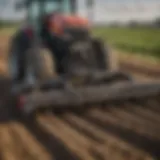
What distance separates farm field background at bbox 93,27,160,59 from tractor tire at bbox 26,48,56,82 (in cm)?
27

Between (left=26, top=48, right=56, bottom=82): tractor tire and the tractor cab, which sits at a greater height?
the tractor cab

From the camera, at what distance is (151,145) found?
3.94 ft

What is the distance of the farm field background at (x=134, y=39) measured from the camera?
2137mm

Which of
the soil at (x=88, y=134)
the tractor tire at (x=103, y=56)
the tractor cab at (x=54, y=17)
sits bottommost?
the soil at (x=88, y=134)

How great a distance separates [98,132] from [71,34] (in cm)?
67

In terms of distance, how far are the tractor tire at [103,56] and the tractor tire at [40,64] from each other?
0.20m

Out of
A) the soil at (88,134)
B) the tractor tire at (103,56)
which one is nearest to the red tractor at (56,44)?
the tractor tire at (103,56)

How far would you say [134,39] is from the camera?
2.49 m

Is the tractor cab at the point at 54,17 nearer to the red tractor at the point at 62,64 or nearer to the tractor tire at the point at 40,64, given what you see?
the red tractor at the point at 62,64

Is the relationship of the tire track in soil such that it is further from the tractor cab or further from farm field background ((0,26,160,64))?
farm field background ((0,26,160,64))

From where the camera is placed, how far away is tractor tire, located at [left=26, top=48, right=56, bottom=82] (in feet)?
5.88

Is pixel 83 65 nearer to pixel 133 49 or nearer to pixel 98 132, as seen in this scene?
pixel 98 132

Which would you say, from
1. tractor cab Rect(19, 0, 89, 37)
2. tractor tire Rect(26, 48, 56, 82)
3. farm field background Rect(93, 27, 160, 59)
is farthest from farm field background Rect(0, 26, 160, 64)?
tractor tire Rect(26, 48, 56, 82)

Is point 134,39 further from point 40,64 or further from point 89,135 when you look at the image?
point 89,135
